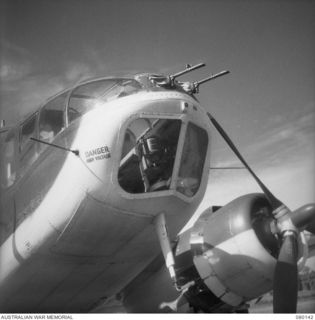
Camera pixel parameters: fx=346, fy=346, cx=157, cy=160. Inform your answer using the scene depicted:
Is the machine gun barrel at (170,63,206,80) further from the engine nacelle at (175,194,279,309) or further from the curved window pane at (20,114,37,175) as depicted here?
the curved window pane at (20,114,37,175)

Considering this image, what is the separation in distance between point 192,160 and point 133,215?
141 centimetres

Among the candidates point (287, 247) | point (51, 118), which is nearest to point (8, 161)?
point (51, 118)

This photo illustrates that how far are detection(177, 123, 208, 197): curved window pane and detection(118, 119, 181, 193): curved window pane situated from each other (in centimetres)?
19

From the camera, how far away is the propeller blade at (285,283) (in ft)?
15.0

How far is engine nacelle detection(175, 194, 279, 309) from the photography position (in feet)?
16.0

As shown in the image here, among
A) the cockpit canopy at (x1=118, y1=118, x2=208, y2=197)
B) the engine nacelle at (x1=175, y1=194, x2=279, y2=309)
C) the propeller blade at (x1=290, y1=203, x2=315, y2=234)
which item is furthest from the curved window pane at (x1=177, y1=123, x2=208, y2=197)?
the propeller blade at (x1=290, y1=203, x2=315, y2=234)

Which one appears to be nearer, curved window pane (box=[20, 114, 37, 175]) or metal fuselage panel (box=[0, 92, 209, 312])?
metal fuselage panel (box=[0, 92, 209, 312])

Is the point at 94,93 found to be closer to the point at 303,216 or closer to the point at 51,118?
the point at 51,118

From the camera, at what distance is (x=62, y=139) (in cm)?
529

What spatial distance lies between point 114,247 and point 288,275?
8.26ft

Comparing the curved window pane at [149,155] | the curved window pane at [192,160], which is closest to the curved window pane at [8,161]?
the curved window pane at [149,155]

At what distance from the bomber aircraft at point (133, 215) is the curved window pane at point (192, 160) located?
0.06 feet

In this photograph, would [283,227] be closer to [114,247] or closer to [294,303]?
[294,303]

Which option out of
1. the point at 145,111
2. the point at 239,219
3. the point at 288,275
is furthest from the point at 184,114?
the point at 288,275
